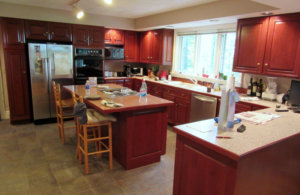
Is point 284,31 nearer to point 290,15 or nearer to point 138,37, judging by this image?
point 290,15

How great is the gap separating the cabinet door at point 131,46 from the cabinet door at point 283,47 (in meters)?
3.70

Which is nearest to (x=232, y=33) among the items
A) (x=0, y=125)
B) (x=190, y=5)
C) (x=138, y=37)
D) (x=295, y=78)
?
(x=190, y=5)

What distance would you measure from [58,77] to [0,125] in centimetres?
153

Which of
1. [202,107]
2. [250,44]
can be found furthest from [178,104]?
[250,44]

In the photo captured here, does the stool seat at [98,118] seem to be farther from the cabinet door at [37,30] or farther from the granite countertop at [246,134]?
the cabinet door at [37,30]

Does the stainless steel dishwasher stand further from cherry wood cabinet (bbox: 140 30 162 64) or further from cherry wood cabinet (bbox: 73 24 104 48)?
cherry wood cabinet (bbox: 73 24 104 48)

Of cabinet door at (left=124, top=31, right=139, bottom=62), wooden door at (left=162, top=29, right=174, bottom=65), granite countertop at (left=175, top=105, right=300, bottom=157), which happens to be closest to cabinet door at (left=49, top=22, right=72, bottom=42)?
cabinet door at (left=124, top=31, right=139, bottom=62)

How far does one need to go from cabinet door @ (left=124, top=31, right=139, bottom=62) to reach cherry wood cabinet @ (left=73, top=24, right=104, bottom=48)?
890mm

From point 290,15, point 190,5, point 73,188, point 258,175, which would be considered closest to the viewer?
point 258,175

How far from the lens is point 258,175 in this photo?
5.53 feet

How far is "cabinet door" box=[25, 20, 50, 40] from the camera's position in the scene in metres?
4.42

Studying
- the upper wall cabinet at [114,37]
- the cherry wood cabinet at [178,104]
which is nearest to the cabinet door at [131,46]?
the upper wall cabinet at [114,37]

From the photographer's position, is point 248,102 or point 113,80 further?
point 113,80

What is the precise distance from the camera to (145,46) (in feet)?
19.4
